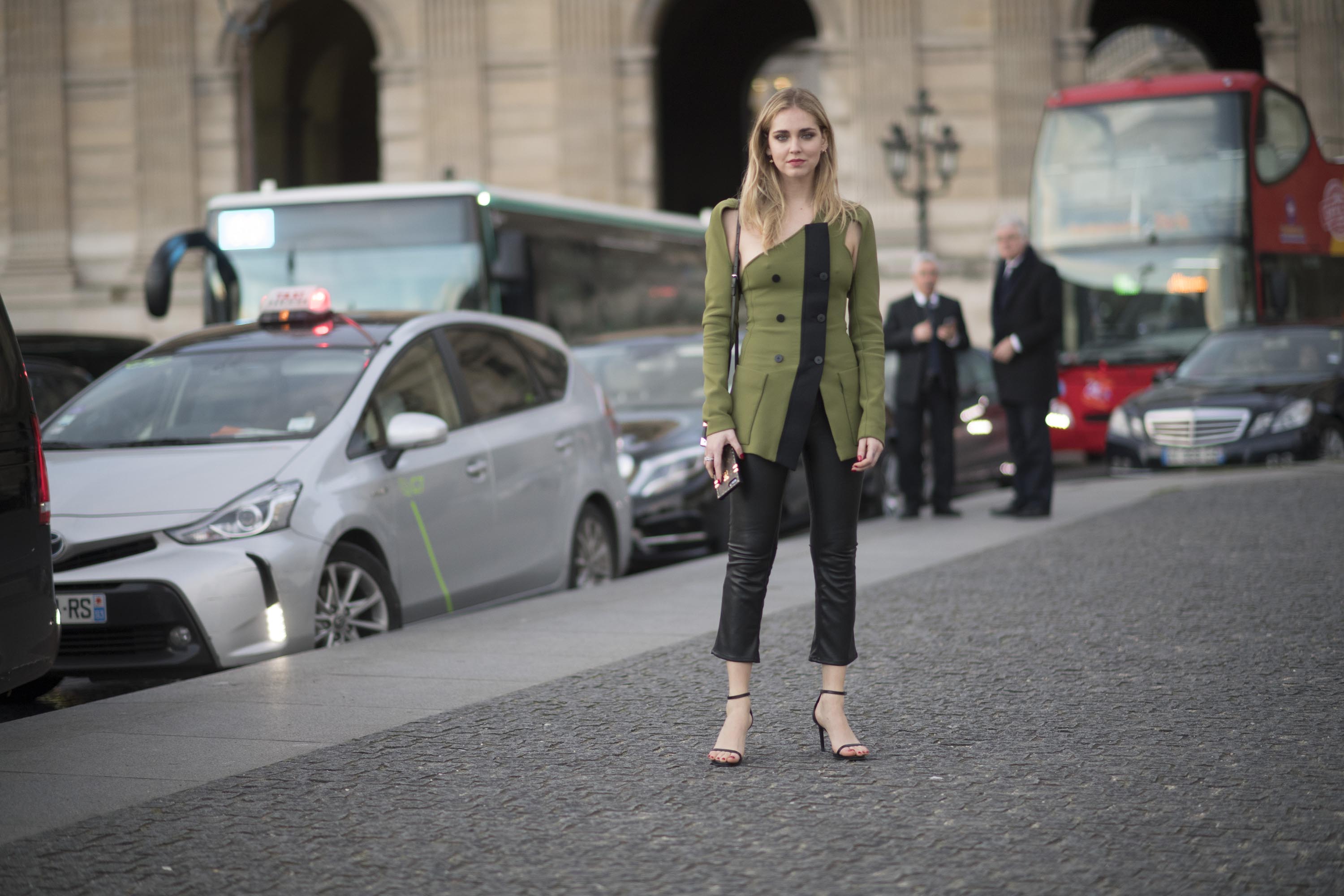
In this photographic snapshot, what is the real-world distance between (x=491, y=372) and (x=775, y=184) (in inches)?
156

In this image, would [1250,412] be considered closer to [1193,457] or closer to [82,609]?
[1193,457]

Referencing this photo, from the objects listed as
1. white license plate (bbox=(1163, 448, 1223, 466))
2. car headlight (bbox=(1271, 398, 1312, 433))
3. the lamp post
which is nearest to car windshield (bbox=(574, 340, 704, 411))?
white license plate (bbox=(1163, 448, 1223, 466))

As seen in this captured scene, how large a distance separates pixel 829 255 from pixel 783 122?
1.29ft

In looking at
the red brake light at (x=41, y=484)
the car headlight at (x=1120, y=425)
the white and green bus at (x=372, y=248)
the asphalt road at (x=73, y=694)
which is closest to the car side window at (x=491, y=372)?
the asphalt road at (x=73, y=694)

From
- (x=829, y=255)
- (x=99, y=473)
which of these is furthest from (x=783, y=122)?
(x=99, y=473)

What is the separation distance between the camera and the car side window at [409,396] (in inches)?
286

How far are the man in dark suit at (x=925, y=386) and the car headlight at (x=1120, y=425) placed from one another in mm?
4654

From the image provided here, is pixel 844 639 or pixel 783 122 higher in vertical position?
pixel 783 122

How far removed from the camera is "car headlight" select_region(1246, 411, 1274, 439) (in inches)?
614

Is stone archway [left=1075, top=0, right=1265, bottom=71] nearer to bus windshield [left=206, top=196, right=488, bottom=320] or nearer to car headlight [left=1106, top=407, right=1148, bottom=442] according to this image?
car headlight [left=1106, top=407, right=1148, bottom=442]

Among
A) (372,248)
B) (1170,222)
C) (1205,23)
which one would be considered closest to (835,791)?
(372,248)

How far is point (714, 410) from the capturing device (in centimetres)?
449

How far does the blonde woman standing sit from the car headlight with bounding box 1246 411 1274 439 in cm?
1202

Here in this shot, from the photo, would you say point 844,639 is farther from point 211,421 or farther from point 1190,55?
point 1190,55
